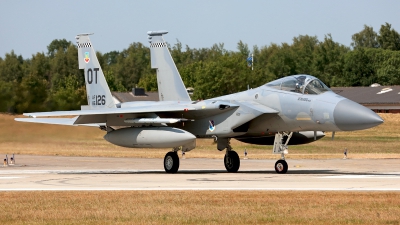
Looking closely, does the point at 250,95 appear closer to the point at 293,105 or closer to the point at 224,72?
the point at 293,105

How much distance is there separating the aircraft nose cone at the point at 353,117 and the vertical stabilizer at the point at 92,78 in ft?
27.7

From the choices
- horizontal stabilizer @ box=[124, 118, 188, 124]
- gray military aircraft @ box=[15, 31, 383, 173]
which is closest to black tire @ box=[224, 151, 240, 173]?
gray military aircraft @ box=[15, 31, 383, 173]

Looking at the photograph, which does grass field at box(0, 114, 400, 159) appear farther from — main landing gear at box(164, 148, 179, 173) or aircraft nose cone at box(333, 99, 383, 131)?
aircraft nose cone at box(333, 99, 383, 131)

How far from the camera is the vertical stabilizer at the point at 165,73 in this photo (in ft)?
86.7

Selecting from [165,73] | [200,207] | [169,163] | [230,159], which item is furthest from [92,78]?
[200,207]

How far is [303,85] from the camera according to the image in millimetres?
19953

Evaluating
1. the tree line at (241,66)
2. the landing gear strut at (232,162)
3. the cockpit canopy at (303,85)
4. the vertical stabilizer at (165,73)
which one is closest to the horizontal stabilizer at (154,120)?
the landing gear strut at (232,162)

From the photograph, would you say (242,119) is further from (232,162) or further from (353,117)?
(353,117)

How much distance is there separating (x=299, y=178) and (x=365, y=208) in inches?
254

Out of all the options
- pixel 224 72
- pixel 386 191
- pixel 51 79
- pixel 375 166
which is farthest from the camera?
pixel 51 79

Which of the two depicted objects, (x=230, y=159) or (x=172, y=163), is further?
(x=230, y=159)

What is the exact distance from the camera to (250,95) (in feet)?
69.2

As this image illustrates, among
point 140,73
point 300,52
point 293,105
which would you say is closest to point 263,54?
point 300,52

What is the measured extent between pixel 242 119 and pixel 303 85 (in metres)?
1.96
